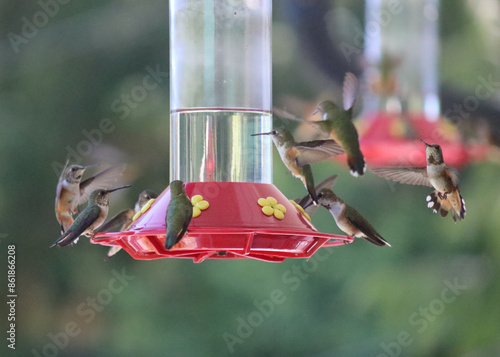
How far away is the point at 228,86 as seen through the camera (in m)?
5.54

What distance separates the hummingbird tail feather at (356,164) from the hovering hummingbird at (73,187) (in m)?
1.51

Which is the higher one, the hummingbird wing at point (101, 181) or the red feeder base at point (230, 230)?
the hummingbird wing at point (101, 181)

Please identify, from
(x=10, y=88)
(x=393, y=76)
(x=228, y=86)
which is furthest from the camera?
(x=10, y=88)

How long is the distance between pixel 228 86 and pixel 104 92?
5.18m

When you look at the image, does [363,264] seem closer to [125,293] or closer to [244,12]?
[125,293]

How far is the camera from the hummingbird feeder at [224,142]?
4895 mm

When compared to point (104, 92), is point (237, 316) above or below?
below

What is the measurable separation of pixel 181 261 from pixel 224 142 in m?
5.40

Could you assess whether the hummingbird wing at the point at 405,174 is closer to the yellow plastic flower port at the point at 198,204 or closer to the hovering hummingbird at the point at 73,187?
the yellow plastic flower port at the point at 198,204

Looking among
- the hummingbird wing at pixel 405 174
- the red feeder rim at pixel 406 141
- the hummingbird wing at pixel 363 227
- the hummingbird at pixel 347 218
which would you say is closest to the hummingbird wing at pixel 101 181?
the hummingbird at pixel 347 218

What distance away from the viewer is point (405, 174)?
5617 millimetres

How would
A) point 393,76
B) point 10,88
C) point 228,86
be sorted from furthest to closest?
1. point 10,88
2. point 393,76
3. point 228,86

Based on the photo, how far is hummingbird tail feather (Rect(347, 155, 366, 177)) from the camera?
196 inches

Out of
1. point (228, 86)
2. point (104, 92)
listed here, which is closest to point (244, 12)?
point (228, 86)
